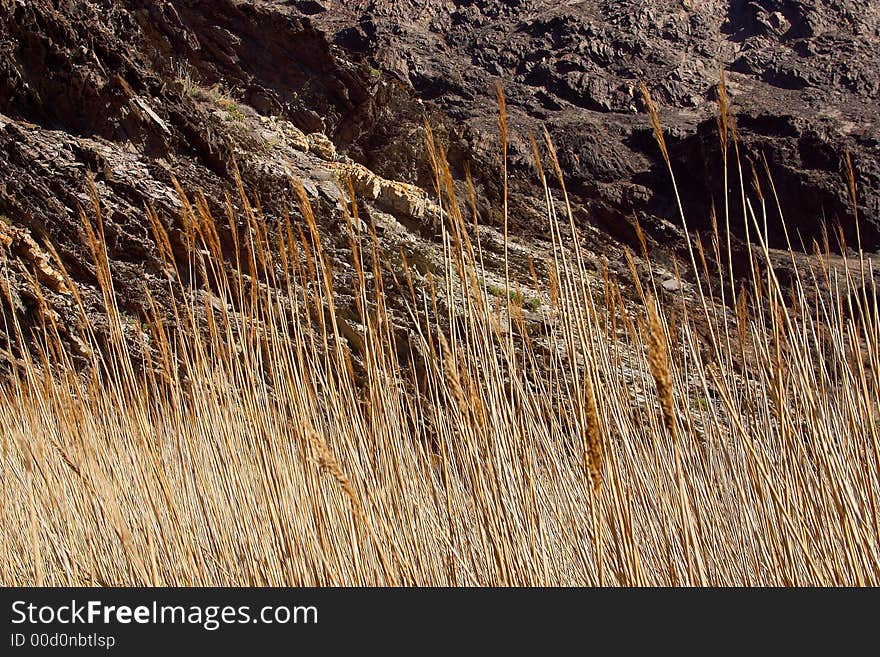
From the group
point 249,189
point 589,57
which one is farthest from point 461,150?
point 589,57

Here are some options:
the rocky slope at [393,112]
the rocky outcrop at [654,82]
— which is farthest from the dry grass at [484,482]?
the rocky outcrop at [654,82]

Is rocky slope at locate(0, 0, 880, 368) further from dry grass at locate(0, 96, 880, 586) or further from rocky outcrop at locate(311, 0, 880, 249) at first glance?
dry grass at locate(0, 96, 880, 586)

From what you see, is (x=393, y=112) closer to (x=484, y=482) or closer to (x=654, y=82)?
(x=654, y=82)

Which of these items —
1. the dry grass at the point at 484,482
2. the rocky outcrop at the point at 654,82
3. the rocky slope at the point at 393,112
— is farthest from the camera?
the rocky outcrop at the point at 654,82

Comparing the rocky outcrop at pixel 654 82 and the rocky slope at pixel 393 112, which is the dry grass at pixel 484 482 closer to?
the rocky slope at pixel 393 112

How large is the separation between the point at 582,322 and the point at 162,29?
6703 millimetres

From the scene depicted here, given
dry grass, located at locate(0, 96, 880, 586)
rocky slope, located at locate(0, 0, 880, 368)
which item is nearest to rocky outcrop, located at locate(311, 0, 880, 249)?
rocky slope, located at locate(0, 0, 880, 368)

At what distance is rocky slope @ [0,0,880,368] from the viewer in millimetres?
4172

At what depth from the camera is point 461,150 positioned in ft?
21.6

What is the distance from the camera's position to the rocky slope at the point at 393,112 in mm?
4172

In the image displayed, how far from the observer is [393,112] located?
22.0 feet

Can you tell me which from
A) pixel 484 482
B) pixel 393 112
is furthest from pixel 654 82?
pixel 484 482

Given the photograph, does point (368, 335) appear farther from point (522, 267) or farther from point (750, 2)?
point (750, 2)

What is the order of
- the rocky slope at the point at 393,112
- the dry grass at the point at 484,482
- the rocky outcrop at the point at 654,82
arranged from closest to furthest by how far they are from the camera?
the dry grass at the point at 484,482 < the rocky slope at the point at 393,112 < the rocky outcrop at the point at 654,82
